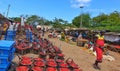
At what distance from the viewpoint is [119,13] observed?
Answer: 60.4m

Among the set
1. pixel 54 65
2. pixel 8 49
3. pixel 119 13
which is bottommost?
pixel 54 65

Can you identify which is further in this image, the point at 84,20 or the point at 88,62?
the point at 84,20

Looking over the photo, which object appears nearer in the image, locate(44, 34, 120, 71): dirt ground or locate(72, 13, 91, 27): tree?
locate(44, 34, 120, 71): dirt ground

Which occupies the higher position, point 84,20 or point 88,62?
point 84,20

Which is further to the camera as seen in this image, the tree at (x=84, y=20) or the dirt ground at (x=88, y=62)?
the tree at (x=84, y=20)

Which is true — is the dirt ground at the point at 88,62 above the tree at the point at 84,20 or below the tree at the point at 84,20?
below

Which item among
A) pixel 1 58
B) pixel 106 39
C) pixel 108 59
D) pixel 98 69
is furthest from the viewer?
pixel 106 39

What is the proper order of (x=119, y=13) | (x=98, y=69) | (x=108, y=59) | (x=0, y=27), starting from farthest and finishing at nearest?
(x=119, y=13) < (x=0, y=27) < (x=108, y=59) < (x=98, y=69)

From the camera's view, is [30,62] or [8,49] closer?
[8,49]

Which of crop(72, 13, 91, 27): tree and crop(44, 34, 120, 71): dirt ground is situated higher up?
crop(72, 13, 91, 27): tree

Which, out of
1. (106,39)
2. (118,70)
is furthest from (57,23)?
(118,70)

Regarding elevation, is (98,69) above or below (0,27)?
below

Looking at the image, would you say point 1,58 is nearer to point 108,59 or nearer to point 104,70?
point 104,70

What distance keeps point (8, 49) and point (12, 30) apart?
9.55m
